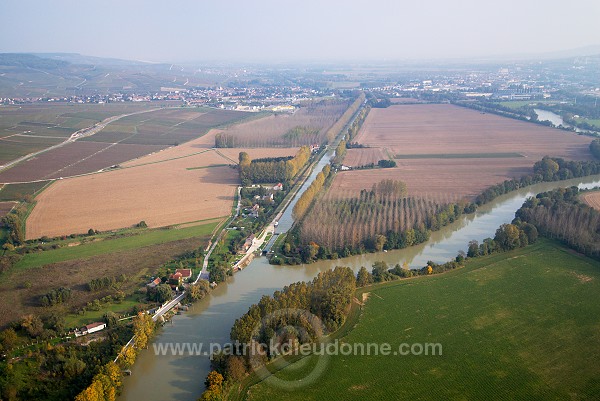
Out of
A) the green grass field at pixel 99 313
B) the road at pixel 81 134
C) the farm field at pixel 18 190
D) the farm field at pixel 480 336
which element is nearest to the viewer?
the farm field at pixel 480 336

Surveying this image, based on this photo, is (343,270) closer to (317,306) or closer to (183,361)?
(317,306)

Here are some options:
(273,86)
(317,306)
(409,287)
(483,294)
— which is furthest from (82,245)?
(273,86)

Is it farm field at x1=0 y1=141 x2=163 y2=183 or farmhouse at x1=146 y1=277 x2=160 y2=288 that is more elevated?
farm field at x1=0 y1=141 x2=163 y2=183

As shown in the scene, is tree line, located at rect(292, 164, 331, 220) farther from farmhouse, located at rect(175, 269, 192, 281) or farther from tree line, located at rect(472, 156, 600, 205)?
tree line, located at rect(472, 156, 600, 205)

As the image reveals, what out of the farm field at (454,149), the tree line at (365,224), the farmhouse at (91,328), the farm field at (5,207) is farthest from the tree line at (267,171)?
the farmhouse at (91,328)

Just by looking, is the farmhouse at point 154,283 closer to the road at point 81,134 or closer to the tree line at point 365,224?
the tree line at point 365,224

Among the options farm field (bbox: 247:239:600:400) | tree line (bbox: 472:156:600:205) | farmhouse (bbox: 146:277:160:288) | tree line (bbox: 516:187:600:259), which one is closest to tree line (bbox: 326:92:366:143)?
tree line (bbox: 472:156:600:205)

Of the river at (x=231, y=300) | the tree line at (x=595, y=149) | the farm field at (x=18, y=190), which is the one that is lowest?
the river at (x=231, y=300)
